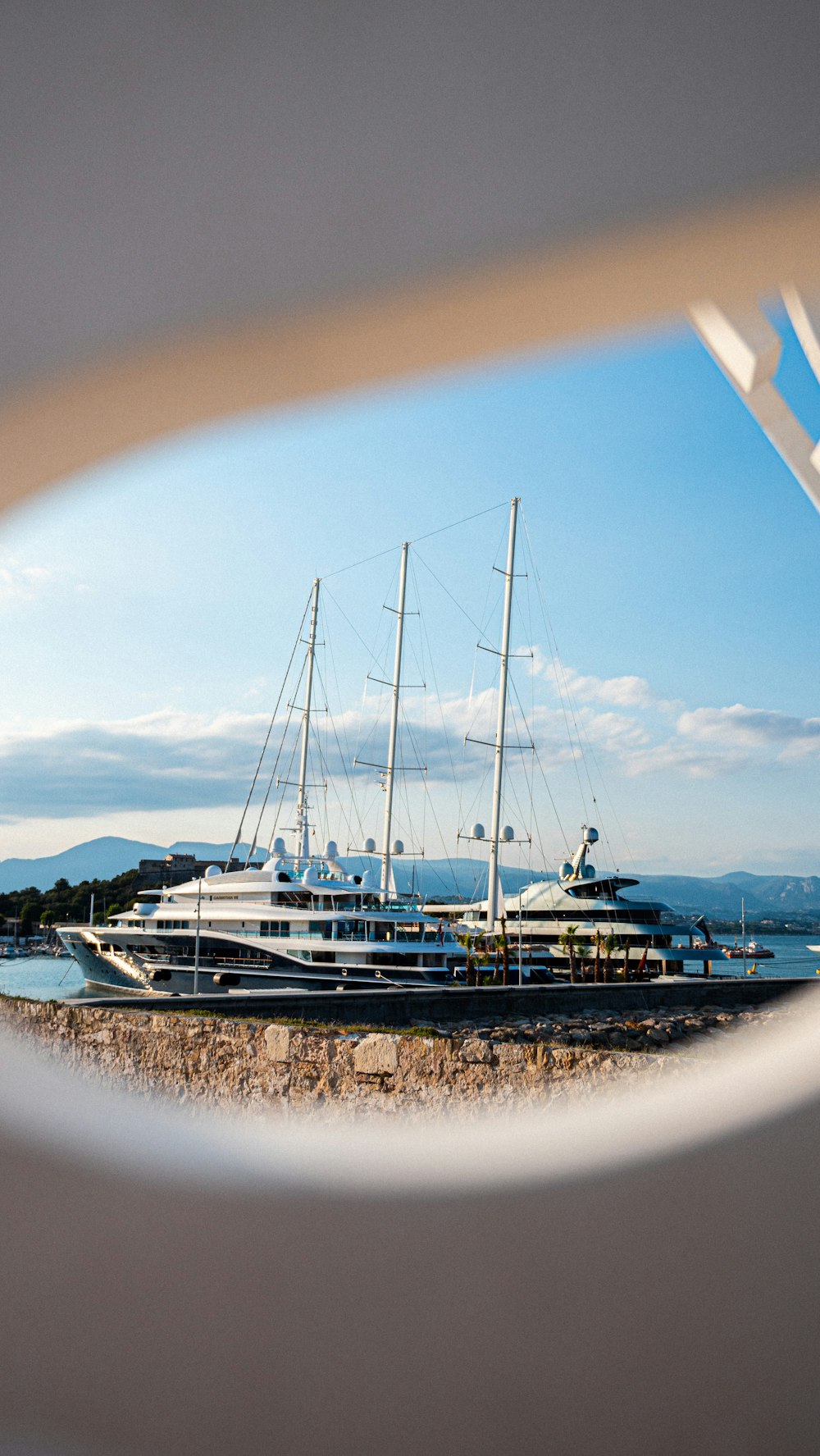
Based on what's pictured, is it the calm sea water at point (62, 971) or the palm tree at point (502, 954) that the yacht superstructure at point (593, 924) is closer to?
the palm tree at point (502, 954)

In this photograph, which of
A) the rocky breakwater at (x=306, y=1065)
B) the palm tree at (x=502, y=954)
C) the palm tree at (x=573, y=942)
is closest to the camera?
the rocky breakwater at (x=306, y=1065)

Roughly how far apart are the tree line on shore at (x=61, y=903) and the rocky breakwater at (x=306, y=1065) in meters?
39.8

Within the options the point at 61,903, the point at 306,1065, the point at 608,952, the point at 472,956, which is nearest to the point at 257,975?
the point at 472,956

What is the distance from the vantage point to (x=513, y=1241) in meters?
1.43

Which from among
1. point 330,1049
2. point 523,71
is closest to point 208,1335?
point 523,71

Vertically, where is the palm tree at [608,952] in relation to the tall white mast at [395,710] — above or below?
below

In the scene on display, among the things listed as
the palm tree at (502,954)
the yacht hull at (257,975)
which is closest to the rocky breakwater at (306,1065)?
the yacht hull at (257,975)

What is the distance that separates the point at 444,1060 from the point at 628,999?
10.9m

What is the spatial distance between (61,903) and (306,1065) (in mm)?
44813

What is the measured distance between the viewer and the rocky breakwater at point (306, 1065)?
4.43m

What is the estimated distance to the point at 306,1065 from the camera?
5.06m

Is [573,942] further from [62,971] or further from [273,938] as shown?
[62,971]

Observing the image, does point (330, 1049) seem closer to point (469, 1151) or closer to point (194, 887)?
point (469, 1151)

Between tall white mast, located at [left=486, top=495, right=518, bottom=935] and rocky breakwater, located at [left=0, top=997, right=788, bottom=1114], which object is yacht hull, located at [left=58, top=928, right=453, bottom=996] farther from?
rocky breakwater, located at [left=0, top=997, right=788, bottom=1114]
